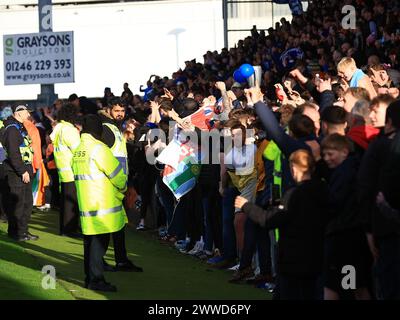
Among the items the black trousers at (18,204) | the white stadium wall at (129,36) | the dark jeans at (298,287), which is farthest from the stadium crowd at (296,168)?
the white stadium wall at (129,36)

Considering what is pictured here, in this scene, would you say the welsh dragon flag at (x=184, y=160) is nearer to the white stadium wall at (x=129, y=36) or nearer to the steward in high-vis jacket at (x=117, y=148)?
the steward in high-vis jacket at (x=117, y=148)

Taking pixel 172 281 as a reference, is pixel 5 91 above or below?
above

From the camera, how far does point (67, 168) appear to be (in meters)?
18.5

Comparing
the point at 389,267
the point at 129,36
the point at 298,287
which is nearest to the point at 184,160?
the point at 298,287

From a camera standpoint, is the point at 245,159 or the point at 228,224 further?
the point at 228,224

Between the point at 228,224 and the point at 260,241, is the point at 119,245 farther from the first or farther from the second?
the point at 260,241

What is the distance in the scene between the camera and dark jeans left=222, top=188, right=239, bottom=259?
1488 centimetres

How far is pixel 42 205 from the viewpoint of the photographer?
24.2m

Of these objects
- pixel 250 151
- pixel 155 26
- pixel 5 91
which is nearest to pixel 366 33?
pixel 250 151

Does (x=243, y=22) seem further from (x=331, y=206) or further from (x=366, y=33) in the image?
(x=331, y=206)

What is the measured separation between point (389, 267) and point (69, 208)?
10.1 metres

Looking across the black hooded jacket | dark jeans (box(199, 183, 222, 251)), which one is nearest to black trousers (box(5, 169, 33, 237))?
the black hooded jacket

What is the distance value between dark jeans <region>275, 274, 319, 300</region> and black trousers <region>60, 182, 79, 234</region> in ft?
30.9

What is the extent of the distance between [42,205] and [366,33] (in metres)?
7.87
